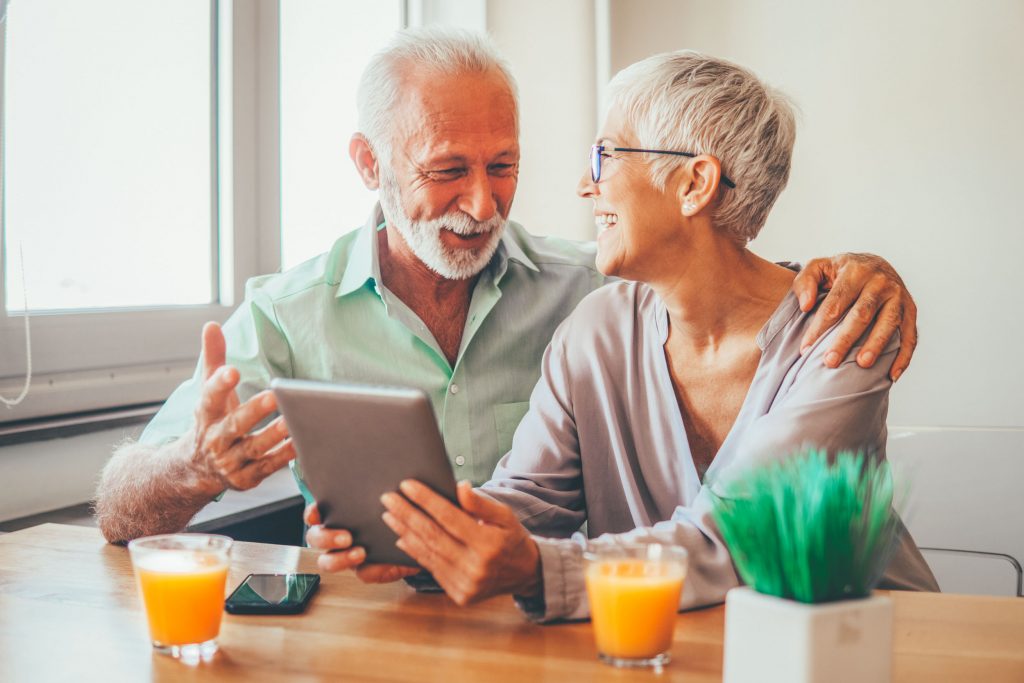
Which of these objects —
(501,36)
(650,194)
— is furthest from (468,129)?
(501,36)

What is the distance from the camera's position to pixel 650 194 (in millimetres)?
1663

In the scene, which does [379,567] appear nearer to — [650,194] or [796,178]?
[650,194]

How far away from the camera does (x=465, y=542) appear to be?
1.16 meters

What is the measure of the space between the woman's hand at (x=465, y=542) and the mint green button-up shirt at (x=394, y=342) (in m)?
0.70

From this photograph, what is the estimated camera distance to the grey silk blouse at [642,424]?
1.40m

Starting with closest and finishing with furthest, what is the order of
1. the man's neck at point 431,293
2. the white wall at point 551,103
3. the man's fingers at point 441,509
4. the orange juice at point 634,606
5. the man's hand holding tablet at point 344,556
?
the orange juice at point 634,606, the man's fingers at point 441,509, the man's hand holding tablet at point 344,556, the man's neck at point 431,293, the white wall at point 551,103

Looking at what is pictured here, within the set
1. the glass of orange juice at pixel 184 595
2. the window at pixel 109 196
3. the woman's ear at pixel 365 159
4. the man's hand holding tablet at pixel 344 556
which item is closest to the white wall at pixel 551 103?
the window at pixel 109 196

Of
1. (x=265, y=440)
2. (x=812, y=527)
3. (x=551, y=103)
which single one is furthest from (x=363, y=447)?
(x=551, y=103)

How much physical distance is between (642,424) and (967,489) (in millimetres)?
873

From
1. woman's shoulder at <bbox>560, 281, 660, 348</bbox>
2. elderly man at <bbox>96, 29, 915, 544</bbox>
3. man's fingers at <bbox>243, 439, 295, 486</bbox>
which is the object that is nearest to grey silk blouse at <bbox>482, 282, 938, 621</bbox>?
woman's shoulder at <bbox>560, 281, 660, 348</bbox>

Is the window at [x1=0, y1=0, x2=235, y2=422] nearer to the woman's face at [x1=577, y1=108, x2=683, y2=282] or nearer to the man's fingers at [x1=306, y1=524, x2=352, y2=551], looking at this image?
the man's fingers at [x1=306, y1=524, x2=352, y2=551]

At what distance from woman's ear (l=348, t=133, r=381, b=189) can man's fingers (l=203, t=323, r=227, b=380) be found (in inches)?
26.9

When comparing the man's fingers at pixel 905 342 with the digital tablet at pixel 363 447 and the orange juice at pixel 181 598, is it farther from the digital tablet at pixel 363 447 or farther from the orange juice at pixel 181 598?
the orange juice at pixel 181 598

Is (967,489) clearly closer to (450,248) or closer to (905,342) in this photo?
(905,342)
